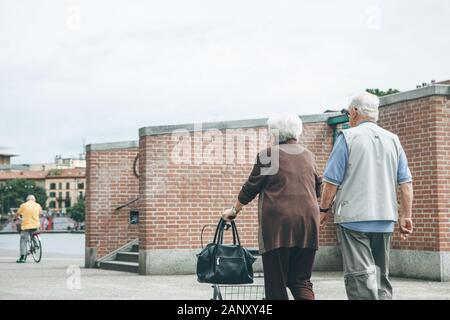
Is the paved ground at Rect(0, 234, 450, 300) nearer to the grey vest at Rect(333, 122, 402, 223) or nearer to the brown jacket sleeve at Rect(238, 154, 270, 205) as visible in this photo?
the brown jacket sleeve at Rect(238, 154, 270, 205)

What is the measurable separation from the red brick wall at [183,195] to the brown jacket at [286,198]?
8420 millimetres

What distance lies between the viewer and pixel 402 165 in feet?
17.7

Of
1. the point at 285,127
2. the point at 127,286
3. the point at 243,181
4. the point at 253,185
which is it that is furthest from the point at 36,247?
the point at 285,127

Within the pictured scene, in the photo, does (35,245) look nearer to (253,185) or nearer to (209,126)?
(209,126)

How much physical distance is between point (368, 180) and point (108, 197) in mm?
12650

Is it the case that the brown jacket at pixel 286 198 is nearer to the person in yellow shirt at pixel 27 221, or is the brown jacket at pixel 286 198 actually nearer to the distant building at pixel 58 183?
the person in yellow shirt at pixel 27 221

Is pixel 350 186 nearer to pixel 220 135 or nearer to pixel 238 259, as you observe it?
pixel 238 259

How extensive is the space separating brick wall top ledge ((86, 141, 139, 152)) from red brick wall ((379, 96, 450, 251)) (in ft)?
23.2

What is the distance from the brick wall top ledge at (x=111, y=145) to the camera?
17.2 metres

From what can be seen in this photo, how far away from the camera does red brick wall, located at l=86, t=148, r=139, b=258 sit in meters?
17.1

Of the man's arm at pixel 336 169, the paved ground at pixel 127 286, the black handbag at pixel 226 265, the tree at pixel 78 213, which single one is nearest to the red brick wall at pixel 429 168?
the paved ground at pixel 127 286

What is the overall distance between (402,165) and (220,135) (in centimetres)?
884
